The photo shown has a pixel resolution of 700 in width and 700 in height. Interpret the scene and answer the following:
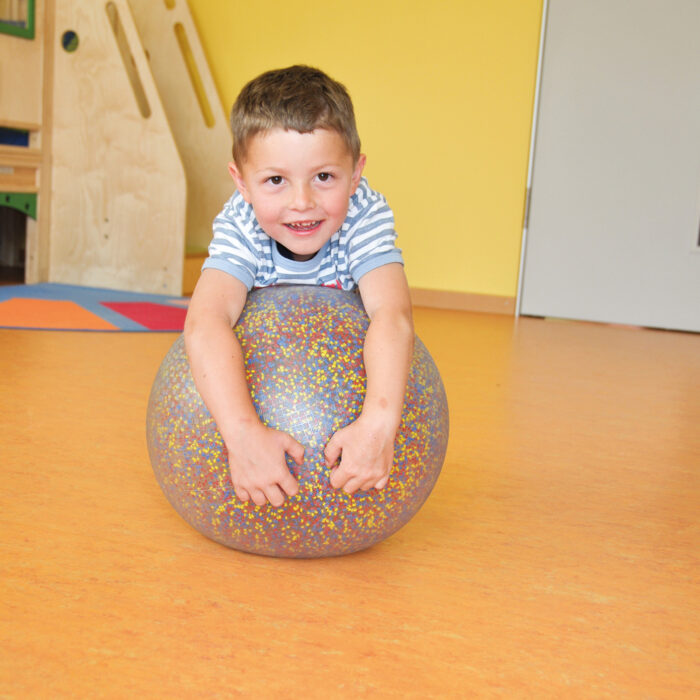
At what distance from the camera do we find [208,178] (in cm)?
453

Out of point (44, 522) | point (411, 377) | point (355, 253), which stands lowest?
point (44, 522)

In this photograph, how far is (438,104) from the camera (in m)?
4.27

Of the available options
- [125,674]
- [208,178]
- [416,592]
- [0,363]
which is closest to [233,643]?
[125,674]

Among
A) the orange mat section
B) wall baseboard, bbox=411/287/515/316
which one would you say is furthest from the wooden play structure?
wall baseboard, bbox=411/287/515/316

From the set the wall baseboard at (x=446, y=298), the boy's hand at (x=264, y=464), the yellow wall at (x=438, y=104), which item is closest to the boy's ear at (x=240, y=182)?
the boy's hand at (x=264, y=464)

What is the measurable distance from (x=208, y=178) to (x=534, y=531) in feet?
11.6

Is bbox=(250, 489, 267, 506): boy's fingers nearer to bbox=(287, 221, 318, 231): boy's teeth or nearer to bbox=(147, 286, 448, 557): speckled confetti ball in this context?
bbox=(147, 286, 448, 557): speckled confetti ball

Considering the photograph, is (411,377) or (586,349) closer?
(411,377)

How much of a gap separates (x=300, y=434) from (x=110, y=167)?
129 inches

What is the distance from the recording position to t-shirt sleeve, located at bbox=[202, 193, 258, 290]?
4.26 ft

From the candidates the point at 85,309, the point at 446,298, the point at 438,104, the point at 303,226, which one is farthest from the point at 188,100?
the point at 303,226

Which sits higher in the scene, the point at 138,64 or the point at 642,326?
the point at 138,64

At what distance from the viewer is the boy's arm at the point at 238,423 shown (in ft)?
3.59

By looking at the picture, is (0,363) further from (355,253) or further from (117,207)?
(117,207)
